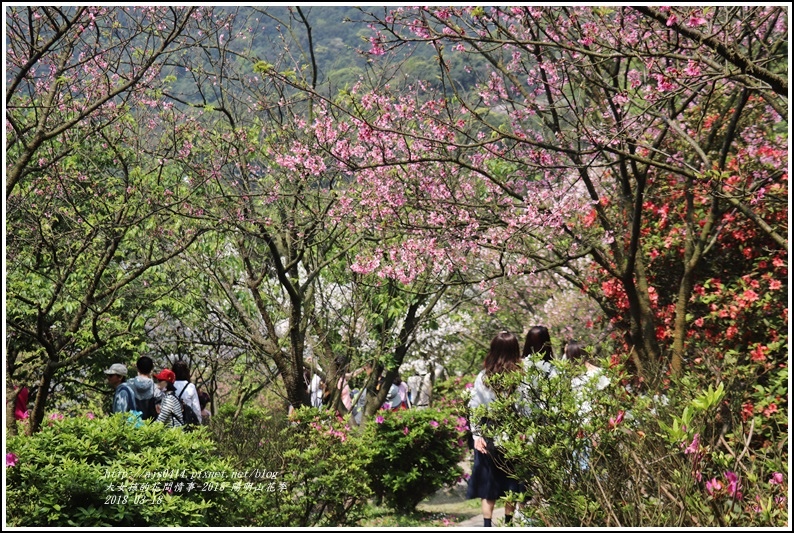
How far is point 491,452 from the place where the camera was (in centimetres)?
532

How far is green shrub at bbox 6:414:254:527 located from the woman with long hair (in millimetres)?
1750

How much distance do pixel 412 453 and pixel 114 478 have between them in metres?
4.61

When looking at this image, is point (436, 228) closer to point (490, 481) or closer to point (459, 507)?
point (490, 481)

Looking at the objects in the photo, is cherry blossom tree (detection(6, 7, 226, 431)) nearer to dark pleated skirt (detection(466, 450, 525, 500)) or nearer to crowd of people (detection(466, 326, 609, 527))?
crowd of people (detection(466, 326, 609, 527))

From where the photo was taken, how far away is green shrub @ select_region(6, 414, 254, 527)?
3.79 metres

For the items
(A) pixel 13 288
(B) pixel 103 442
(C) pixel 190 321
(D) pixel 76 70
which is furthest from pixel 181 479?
(C) pixel 190 321

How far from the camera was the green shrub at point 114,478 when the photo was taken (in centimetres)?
379

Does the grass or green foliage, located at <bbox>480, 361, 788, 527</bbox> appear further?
the grass

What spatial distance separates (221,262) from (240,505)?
4351 mm

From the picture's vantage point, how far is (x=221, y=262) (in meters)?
8.68

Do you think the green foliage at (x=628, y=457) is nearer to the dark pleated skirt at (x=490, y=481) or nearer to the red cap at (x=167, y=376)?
the dark pleated skirt at (x=490, y=481)

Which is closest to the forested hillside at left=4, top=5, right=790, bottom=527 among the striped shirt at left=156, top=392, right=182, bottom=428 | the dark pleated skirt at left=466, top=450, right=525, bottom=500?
the striped shirt at left=156, top=392, right=182, bottom=428

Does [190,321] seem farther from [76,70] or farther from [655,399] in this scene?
[655,399]

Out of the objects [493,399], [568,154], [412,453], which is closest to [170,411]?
[412,453]
